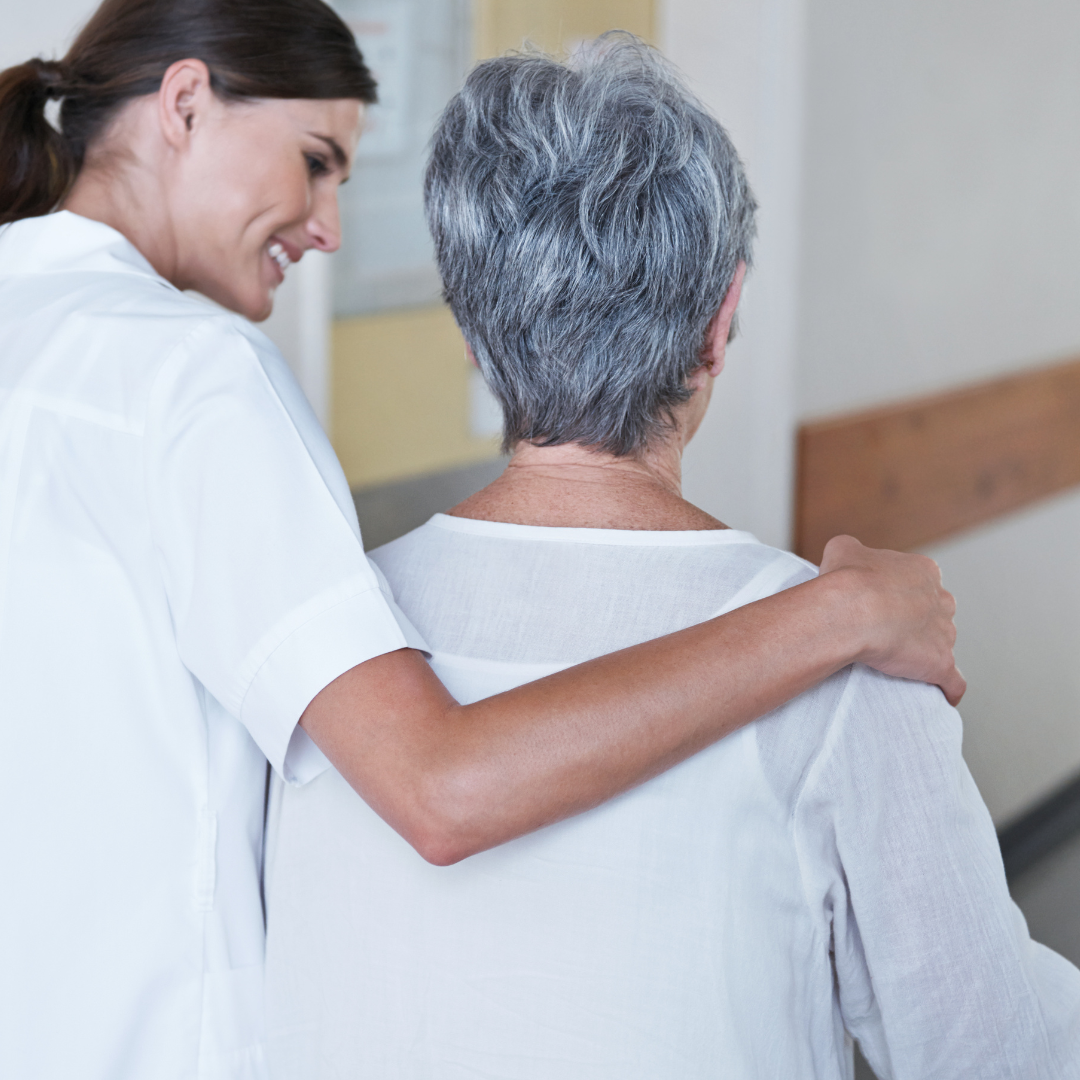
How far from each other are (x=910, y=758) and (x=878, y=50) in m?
2.22

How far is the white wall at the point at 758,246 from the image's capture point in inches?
97.3

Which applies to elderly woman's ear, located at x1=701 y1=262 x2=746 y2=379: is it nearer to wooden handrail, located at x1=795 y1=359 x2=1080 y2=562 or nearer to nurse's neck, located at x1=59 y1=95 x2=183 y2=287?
nurse's neck, located at x1=59 y1=95 x2=183 y2=287

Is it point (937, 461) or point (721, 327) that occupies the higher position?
point (721, 327)

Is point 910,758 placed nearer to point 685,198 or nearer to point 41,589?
point 685,198

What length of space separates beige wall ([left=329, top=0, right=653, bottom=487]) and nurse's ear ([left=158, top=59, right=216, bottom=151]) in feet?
3.16

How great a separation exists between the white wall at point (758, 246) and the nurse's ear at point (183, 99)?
1.48 meters

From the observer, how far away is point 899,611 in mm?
876

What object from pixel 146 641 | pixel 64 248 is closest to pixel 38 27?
pixel 64 248

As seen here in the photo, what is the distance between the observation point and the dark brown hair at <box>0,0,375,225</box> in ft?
3.69

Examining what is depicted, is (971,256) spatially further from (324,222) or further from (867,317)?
(324,222)

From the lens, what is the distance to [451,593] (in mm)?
958

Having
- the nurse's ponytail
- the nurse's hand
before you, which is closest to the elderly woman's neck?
the nurse's hand

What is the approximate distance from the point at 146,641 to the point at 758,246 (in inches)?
74.2

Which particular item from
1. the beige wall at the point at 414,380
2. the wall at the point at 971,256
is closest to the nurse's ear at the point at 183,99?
the beige wall at the point at 414,380
